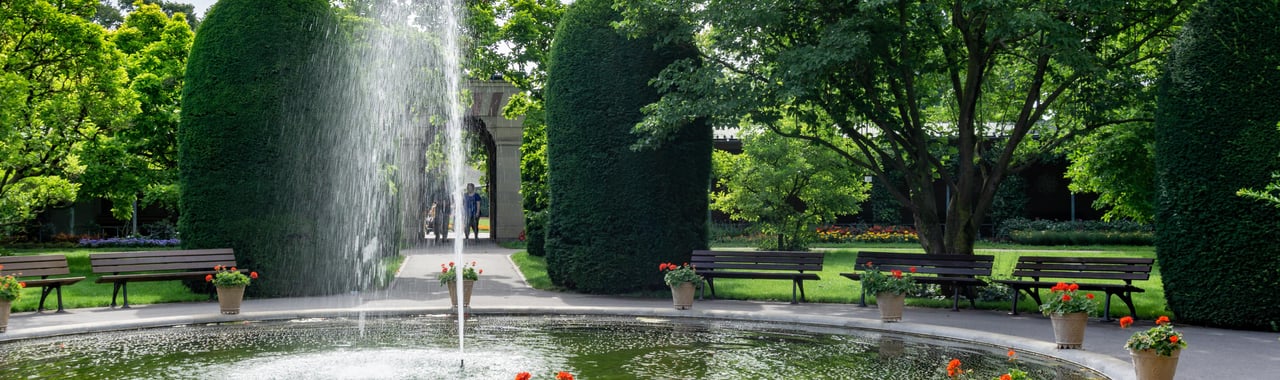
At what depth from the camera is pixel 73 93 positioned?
20281 mm

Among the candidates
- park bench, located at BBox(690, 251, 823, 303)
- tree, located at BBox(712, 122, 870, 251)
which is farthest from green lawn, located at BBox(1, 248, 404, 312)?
tree, located at BBox(712, 122, 870, 251)

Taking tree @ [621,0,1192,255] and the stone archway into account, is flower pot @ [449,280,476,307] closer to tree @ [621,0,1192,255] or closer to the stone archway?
tree @ [621,0,1192,255]

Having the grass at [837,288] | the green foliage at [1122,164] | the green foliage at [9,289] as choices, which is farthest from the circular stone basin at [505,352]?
the green foliage at [1122,164]

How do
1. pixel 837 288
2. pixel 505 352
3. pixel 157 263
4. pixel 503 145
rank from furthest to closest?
pixel 503 145 < pixel 837 288 < pixel 157 263 < pixel 505 352

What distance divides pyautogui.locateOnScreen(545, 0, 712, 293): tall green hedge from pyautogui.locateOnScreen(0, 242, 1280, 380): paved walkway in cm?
79

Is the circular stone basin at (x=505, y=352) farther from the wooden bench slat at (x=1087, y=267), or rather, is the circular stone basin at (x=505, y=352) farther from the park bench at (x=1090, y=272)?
the wooden bench slat at (x=1087, y=267)

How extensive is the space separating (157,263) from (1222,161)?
13967mm

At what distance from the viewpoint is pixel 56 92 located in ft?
66.3

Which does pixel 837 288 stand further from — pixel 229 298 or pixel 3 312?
pixel 3 312

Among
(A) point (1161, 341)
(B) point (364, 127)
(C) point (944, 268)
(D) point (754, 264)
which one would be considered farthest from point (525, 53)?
(A) point (1161, 341)

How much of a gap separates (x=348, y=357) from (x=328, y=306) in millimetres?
4507

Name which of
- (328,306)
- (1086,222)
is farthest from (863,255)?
(1086,222)

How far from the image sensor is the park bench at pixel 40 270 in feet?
41.3

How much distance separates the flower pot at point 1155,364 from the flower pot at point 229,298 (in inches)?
397
